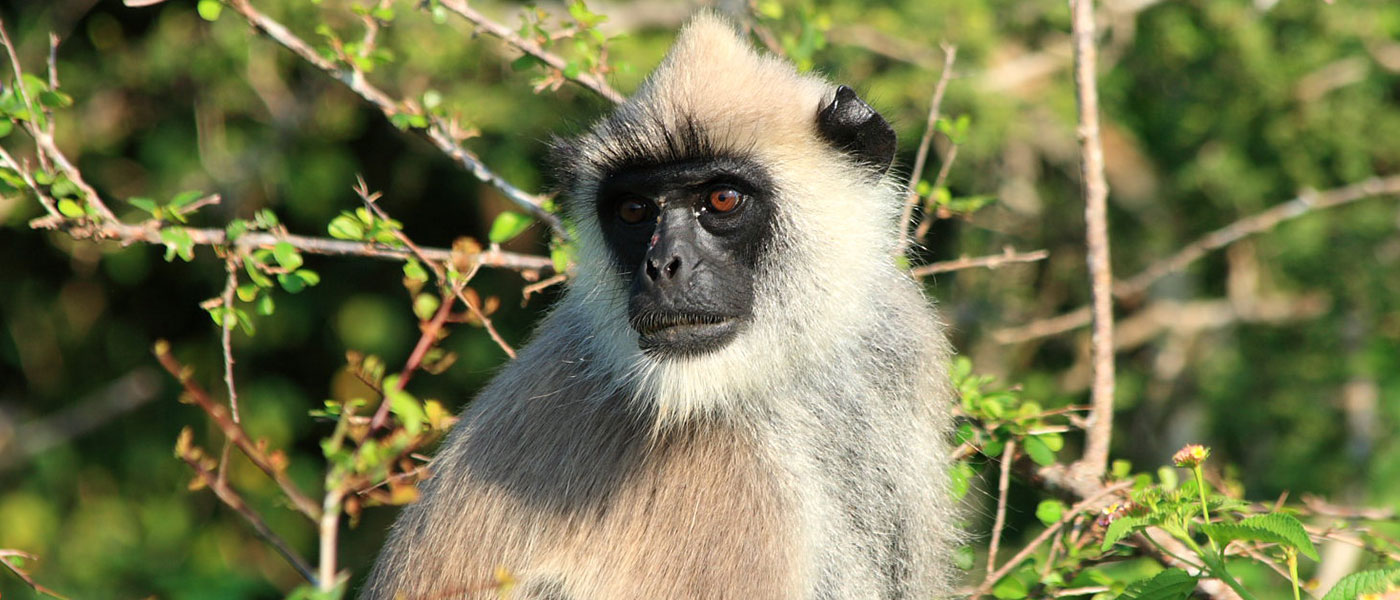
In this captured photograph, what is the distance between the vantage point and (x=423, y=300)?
9.79ft

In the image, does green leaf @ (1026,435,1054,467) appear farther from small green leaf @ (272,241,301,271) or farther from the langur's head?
small green leaf @ (272,241,301,271)

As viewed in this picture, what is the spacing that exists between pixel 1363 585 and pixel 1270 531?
0.26 metres

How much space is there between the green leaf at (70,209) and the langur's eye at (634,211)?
5.05 feet

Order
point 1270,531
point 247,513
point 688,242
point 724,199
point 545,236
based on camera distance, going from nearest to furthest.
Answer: point 247,513 < point 1270,531 < point 688,242 < point 724,199 < point 545,236

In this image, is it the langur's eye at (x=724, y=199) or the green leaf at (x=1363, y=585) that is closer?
the green leaf at (x=1363, y=585)

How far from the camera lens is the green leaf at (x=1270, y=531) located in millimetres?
2799

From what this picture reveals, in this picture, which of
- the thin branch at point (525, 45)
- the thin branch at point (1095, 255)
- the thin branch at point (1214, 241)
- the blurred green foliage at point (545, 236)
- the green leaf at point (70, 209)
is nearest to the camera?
the green leaf at point (70, 209)

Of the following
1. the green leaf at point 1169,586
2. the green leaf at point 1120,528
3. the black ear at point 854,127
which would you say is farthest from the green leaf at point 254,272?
the green leaf at point 1169,586

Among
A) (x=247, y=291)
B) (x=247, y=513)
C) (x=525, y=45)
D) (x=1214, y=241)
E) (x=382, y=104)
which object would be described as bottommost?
(x=247, y=291)

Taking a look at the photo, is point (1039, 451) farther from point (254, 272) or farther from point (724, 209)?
point (254, 272)

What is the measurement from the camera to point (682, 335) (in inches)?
144

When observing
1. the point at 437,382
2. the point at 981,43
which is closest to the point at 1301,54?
the point at 981,43

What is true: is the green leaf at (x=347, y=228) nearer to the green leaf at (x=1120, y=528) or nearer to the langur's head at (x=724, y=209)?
the langur's head at (x=724, y=209)

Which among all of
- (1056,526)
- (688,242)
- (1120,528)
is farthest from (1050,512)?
(688,242)
